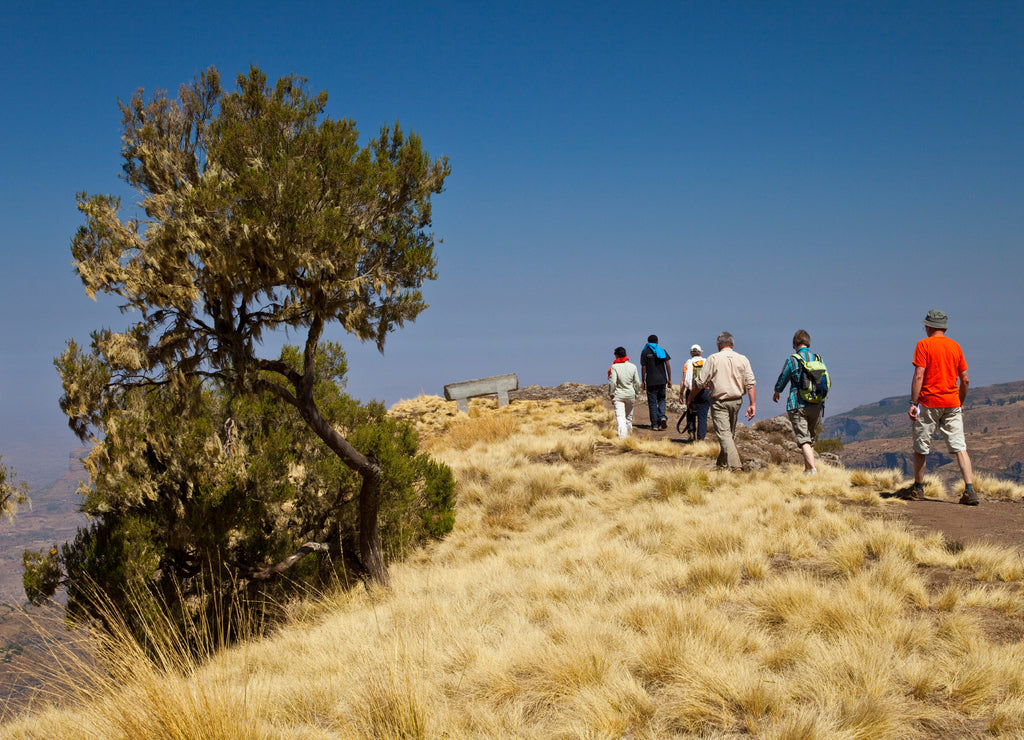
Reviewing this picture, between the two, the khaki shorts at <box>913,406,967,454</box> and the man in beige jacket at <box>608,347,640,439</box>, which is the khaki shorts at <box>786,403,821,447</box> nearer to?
the khaki shorts at <box>913,406,967,454</box>

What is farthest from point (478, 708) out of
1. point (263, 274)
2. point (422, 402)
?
point (422, 402)

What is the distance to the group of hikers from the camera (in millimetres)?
8555

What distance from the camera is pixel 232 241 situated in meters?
6.29

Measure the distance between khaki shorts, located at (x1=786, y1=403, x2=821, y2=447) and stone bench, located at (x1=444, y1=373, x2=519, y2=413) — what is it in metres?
13.1

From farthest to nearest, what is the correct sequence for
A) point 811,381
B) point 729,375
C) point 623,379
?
point 623,379 → point 729,375 → point 811,381

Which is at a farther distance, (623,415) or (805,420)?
(623,415)

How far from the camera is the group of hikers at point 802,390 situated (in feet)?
28.1

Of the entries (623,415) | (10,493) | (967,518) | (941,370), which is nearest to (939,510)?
(967,518)

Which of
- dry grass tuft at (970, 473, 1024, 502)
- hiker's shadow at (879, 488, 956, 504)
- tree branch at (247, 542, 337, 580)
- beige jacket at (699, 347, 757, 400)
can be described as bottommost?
dry grass tuft at (970, 473, 1024, 502)

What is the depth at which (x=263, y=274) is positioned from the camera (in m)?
6.68

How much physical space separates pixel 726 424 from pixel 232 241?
8588 millimetres

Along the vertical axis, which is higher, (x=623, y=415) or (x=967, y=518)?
(x=623, y=415)

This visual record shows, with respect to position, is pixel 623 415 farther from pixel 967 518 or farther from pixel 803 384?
pixel 967 518

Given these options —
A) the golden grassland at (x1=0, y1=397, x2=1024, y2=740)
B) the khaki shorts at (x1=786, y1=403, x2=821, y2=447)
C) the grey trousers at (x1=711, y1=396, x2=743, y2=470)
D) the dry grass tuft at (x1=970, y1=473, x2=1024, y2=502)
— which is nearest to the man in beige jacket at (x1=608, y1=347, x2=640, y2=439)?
the grey trousers at (x1=711, y1=396, x2=743, y2=470)
